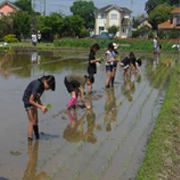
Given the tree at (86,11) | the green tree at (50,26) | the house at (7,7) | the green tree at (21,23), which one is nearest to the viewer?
the green tree at (21,23)

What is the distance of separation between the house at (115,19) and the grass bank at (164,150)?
225 feet

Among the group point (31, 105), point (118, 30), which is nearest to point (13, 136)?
point (31, 105)

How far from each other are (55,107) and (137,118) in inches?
85.4

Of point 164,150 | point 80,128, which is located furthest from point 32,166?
point 80,128

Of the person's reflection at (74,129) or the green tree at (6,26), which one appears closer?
the person's reflection at (74,129)

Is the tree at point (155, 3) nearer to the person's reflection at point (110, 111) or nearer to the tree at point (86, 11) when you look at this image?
the tree at point (86, 11)

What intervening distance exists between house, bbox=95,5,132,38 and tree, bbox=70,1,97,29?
2562 cm

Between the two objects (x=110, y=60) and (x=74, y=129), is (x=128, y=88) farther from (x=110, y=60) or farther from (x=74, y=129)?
(x=74, y=129)

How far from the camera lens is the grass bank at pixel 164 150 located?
5.52 metres

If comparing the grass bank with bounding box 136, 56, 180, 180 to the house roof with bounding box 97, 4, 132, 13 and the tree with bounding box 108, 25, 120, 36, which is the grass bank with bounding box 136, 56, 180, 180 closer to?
the tree with bounding box 108, 25, 120, 36

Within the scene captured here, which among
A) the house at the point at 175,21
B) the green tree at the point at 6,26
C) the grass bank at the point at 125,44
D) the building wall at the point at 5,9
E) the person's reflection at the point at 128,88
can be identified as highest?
the building wall at the point at 5,9

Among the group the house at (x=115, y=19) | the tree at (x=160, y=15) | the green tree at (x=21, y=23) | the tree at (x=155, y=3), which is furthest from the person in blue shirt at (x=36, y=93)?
the tree at (x=155, y=3)

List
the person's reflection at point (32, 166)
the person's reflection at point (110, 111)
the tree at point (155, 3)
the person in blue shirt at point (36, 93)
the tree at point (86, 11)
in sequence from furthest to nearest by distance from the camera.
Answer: the tree at point (86, 11), the tree at point (155, 3), the person's reflection at point (110, 111), the person in blue shirt at point (36, 93), the person's reflection at point (32, 166)

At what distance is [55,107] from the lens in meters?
10.0
